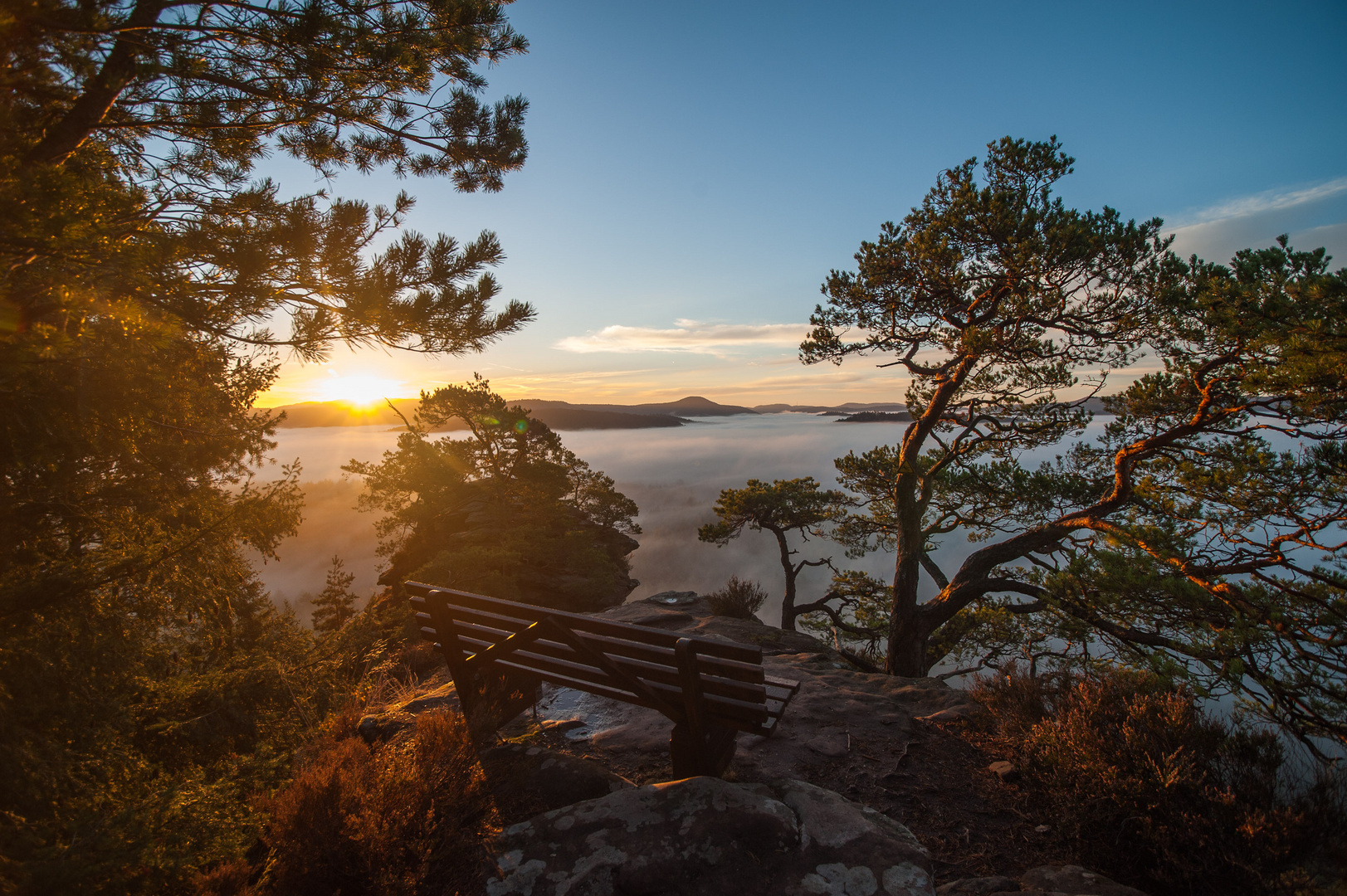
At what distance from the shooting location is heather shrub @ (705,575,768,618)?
11.4m

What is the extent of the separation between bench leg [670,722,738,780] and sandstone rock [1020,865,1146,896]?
189 cm

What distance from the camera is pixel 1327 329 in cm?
459

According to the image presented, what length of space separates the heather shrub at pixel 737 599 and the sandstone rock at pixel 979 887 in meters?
8.45

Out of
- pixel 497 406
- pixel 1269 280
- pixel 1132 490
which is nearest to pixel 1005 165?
pixel 1269 280

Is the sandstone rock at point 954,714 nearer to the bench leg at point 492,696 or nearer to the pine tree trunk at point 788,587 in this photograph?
the bench leg at point 492,696

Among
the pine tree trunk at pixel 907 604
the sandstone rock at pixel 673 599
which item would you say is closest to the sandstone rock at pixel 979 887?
the pine tree trunk at pixel 907 604

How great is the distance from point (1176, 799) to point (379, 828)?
4883 millimetres

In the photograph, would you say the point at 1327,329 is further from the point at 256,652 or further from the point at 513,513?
the point at 513,513

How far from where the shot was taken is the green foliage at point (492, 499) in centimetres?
1686

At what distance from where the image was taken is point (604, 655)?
3.76 metres

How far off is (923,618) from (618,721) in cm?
689

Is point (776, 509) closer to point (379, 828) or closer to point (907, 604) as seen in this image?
point (907, 604)

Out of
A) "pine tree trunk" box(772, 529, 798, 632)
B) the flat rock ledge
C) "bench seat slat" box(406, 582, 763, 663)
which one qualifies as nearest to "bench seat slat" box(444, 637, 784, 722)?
"bench seat slat" box(406, 582, 763, 663)

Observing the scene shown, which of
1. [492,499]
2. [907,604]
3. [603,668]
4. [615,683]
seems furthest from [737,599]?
[492,499]
